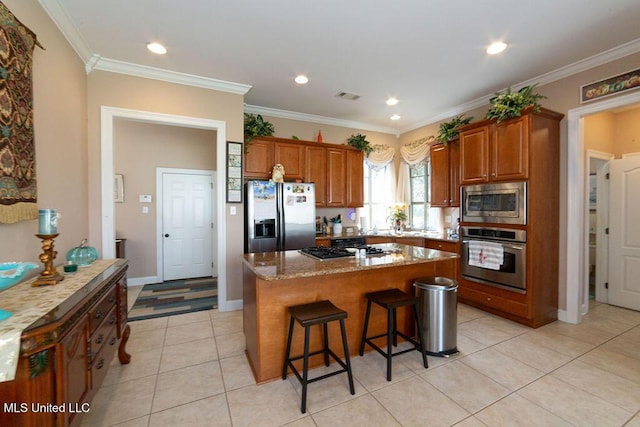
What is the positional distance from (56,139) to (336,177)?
351 centimetres

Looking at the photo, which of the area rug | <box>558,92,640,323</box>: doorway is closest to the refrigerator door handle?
the area rug

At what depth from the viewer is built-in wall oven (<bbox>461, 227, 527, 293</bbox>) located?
3139mm

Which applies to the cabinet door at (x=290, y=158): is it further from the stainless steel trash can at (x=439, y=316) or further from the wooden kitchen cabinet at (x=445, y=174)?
the stainless steel trash can at (x=439, y=316)

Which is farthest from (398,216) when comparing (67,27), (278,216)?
(67,27)

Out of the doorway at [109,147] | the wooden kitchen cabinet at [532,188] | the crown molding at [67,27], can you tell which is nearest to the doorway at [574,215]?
the wooden kitchen cabinet at [532,188]

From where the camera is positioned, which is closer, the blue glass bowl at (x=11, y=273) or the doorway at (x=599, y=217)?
the blue glass bowl at (x=11, y=273)

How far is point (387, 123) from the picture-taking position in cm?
530

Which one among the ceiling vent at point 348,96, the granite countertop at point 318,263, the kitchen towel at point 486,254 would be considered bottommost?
the kitchen towel at point 486,254

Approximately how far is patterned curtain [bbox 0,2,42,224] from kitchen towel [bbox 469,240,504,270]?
4.40 metres

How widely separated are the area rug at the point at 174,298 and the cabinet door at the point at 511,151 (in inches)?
164

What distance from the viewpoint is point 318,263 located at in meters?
2.25

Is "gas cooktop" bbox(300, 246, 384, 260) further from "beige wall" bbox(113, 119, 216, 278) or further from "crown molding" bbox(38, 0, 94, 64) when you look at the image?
"beige wall" bbox(113, 119, 216, 278)

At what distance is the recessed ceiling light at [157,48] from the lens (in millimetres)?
2719

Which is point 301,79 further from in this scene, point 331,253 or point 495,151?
point 495,151
